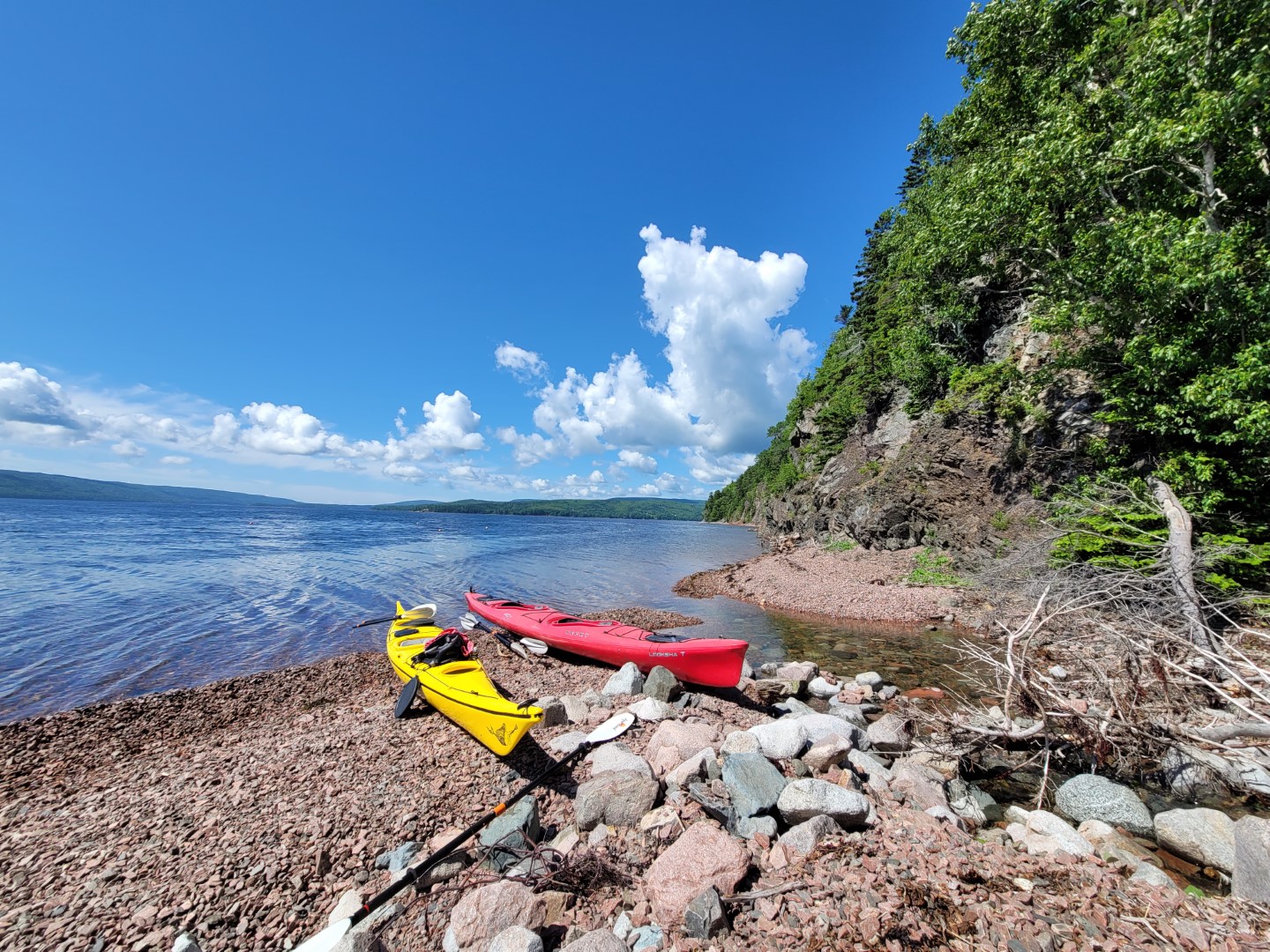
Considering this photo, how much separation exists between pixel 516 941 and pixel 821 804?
264 cm

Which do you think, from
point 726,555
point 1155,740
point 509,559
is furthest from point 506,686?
point 726,555

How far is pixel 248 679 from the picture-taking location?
10.2 m

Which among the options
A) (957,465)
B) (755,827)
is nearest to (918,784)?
(755,827)

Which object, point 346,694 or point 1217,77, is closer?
point 1217,77

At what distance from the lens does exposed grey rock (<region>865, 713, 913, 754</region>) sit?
19.6ft

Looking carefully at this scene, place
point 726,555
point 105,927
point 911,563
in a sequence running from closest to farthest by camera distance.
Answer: point 105,927, point 911,563, point 726,555

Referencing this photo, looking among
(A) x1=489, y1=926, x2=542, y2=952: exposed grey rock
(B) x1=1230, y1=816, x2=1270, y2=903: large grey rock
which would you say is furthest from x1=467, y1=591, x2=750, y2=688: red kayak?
(A) x1=489, y1=926, x2=542, y2=952: exposed grey rock

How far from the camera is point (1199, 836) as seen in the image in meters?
3.92

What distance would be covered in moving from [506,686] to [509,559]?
24572 mm

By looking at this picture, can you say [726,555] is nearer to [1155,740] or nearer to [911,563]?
[911,563]

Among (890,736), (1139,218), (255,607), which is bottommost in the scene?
(255,607)

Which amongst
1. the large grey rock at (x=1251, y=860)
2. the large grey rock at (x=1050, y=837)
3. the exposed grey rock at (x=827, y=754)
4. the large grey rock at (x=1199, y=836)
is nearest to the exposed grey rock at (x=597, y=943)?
the exposed grey rock at (x=827, y=754)

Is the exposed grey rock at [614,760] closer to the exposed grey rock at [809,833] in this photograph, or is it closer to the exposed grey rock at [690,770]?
the exposed grey rock at [690,770]

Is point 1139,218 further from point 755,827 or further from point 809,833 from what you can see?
point 755,827
